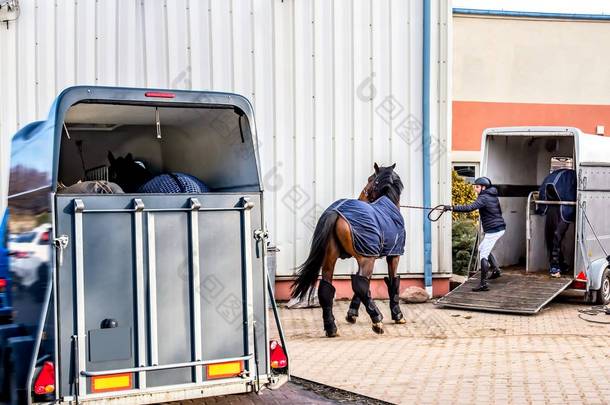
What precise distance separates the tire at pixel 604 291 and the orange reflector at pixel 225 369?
8346 millimetres

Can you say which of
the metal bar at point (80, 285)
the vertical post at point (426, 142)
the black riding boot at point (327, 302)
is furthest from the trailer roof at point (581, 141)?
the metal bar at point (80, 285)

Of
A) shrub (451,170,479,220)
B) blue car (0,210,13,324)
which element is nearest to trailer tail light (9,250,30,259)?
blue car (0,210,13,324)

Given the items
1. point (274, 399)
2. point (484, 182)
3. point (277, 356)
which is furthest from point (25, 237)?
point (484, 182)

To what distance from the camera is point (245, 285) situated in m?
6.45

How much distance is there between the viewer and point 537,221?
1425cm

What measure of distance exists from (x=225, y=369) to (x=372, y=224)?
4.50m

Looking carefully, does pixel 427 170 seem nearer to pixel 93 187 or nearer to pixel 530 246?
pixel 530 246

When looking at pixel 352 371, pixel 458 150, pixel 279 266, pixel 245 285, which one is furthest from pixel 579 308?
pixel 458 150

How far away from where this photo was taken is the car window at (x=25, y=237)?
624 centimetres

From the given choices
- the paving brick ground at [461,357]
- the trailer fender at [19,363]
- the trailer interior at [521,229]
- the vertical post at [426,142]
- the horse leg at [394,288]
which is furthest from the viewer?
the vertical post at [426,142]

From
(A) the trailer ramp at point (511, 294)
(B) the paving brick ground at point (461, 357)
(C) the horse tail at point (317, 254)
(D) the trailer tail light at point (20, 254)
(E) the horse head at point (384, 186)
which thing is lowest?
(B) the paving brick ground at point (461, 357)

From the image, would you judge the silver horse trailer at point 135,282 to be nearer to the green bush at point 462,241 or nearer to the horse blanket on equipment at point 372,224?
the horse blanket on equipment at point 372,224

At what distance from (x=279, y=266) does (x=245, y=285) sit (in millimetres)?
7026

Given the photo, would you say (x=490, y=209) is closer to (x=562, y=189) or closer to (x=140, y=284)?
(x=562, y=189)
